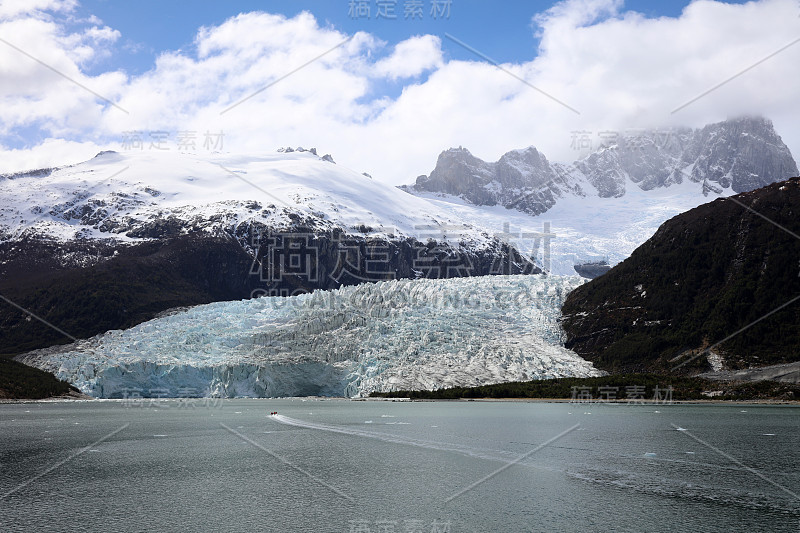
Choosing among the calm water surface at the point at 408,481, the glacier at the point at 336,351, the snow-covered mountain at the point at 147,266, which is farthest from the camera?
the snow-covered mountain at the point at 147,266

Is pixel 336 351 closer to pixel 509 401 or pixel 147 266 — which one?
pixel 509 401

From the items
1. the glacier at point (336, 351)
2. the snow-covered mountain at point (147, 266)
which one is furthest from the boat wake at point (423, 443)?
Answer: the snow-covered mountain at point (147, 266)

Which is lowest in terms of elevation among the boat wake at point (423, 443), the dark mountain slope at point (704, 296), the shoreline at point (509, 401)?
the shoreline at point (509, 401)

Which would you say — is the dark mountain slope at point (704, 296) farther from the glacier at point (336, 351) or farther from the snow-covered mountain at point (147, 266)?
the snow-covered mountain at point (147, 266)

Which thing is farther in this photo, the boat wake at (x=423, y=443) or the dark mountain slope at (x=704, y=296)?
the dark mountain slope at (x=704, y=296)

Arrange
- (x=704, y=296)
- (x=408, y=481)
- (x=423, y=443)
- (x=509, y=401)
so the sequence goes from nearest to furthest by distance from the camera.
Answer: (x=408, y=481)
(x=423, y=443)
(x=509, y=401)
(x=704, y=296)

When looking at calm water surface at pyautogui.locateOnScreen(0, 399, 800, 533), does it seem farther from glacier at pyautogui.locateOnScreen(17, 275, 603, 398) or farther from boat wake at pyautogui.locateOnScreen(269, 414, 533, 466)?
glacier at pyautogui.locateOnScreen(17, 275, 603, 398)

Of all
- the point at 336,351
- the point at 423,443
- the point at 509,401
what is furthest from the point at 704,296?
the point at 423,443
